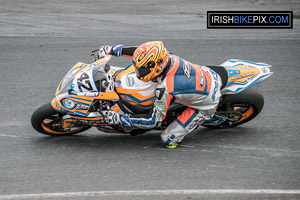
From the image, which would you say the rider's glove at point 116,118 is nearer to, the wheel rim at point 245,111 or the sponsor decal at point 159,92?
the sponsor decal at point 159,92

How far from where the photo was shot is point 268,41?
1137 cm

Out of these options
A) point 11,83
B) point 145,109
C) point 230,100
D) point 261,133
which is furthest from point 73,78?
point 11,83

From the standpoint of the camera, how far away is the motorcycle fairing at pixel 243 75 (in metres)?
6.15

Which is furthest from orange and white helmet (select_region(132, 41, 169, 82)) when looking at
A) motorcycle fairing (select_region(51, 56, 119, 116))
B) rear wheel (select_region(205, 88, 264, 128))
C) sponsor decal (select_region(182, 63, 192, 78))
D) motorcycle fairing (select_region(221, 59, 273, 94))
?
rear wheel (select_region(205, 88, 264, 128))

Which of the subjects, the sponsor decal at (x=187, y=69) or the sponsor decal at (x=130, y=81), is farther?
the sponsor decal at (x=130, y=81)

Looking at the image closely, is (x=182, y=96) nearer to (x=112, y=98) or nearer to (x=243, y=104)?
(x=112, y=98)

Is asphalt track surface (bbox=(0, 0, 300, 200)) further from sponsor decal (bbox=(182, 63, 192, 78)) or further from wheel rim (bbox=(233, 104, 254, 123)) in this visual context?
sponsor decal (bbox=(182, 63, 192, 78))

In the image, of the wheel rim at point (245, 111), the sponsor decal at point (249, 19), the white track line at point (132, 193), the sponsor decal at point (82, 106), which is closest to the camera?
the white track line at point (132, 193)

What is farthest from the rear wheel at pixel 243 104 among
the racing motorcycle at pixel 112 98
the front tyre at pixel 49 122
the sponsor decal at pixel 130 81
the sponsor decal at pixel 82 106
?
the front tyre at pixel 49 122

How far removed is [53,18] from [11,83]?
505cm

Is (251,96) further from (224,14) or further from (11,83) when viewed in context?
(224,14)

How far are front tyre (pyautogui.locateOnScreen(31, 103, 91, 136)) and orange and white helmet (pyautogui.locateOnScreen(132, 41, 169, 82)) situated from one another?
1249mm

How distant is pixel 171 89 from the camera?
5.70 metres

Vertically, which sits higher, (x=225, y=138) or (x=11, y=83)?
(x=11, y=83)
